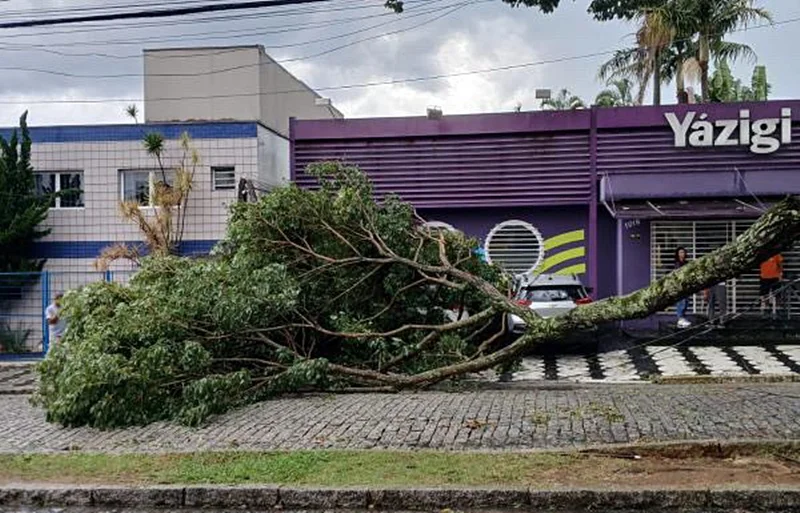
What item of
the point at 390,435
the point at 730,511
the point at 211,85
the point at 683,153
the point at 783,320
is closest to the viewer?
the point at 730,511

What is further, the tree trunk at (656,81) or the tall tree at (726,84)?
the tall tree at (726,84)

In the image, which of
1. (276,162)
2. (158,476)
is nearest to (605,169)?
(276,162)

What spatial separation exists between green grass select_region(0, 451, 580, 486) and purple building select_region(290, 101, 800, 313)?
11495mm

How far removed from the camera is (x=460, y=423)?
9.19 meters

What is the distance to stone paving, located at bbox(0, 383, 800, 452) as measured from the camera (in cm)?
846

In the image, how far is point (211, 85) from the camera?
2884 cm

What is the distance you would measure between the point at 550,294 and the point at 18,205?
39.8ft

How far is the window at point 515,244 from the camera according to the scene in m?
20.7

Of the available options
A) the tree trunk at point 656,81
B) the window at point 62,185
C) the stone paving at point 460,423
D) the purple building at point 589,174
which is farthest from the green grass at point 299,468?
the tree trunk at point 656,81

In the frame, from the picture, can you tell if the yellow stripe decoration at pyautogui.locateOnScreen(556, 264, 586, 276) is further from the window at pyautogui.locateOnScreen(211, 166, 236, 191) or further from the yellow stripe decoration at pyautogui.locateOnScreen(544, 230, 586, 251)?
the window at pyautogui.locateOnScreen(211, 166, 236, 191)

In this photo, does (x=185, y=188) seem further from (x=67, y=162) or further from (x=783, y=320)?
(x=783, y=320)

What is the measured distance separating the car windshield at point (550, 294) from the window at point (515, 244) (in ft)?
14.0

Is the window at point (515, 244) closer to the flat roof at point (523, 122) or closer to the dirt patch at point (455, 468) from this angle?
the flat roof at point (523, 122)

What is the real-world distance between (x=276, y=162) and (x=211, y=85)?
7.94m
